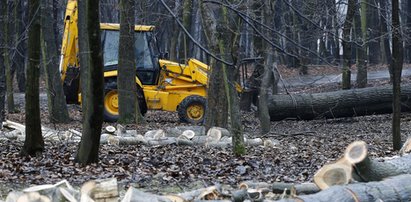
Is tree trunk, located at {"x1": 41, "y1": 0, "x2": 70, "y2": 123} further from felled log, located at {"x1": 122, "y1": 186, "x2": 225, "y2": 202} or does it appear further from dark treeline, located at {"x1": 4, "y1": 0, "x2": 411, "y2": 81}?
felled log, located at {"x1": 122, "y1": 186, "x2": 225, "y2": 202}

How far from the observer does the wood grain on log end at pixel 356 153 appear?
7.78 meters

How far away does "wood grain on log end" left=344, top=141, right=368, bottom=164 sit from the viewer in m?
7.78

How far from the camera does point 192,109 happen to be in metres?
23.7

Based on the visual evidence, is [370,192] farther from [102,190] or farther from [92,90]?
[92,90]

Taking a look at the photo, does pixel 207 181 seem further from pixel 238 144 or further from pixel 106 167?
pixel 238 144

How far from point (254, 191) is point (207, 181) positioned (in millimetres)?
3259

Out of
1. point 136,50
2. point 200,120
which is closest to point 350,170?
point 200,120

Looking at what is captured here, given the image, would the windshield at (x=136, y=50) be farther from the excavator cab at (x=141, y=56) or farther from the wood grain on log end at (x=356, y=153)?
the wood grain on log end at (x=356, y=153)

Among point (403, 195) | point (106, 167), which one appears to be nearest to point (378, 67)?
point (106, 167)

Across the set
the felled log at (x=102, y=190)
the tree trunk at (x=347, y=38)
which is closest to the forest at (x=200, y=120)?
the felled log at (x=102, y=190)

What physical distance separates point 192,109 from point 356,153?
15986mm

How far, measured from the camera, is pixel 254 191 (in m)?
7.76

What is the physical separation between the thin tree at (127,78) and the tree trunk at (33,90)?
892 centimetres

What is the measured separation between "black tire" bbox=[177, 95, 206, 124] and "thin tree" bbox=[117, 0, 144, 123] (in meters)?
1.45
